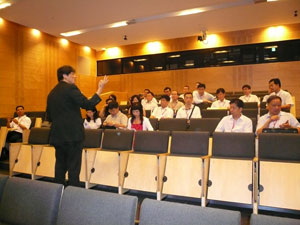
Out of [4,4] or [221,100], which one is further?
[4,4]

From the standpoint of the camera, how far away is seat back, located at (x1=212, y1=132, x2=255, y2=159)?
9.87ft

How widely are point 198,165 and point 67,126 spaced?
157 centimetres

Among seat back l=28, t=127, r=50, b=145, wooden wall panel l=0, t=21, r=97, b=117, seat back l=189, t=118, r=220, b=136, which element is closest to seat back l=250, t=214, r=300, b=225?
seat back l=189, t=118, r=220, b=136

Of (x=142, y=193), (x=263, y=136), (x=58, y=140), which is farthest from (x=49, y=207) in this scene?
(x=263, y=136)

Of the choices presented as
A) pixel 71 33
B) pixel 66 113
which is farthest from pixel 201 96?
pixel 71 33

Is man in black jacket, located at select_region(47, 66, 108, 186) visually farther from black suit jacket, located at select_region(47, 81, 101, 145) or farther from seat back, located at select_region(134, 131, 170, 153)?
seat back, located at select_region(134, 131, 170, 153)

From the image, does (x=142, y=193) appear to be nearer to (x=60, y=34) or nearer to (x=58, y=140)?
(x=58, y=140)

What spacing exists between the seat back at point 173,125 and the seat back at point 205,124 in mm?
150

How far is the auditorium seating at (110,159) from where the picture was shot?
11.4 ft

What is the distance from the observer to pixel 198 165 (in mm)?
2977

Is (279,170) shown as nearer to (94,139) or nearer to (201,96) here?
(94,139)

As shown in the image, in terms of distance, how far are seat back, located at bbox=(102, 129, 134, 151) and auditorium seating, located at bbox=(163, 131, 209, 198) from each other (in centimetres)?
70

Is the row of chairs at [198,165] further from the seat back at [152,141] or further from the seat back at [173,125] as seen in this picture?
the seat back at [173,125]

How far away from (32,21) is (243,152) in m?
7.53
